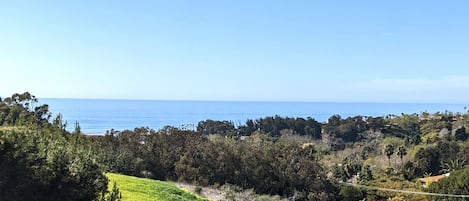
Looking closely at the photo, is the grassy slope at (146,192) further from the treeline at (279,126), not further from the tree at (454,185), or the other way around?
the treeline at (279,126)

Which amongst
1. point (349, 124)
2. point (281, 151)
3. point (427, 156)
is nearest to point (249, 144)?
point (281, 151)

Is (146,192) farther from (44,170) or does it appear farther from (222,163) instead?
(222,163)

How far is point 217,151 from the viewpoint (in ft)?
89.7

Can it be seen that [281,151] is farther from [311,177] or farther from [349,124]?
[349,124]

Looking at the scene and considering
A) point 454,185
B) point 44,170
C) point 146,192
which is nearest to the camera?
point 44,170

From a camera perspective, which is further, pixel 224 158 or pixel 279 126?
pixel 279 126

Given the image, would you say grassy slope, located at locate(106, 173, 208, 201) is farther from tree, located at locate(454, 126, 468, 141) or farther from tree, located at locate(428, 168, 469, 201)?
tree, located at locate(454, 126, 468, 141)

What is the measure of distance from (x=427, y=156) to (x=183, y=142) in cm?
3476

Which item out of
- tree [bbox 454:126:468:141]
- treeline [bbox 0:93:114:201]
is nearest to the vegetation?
treeline [bbox 0:93:114:201]

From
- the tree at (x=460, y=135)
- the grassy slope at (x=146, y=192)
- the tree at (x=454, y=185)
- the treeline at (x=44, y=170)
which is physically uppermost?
the treeline at (x=44, y=170)

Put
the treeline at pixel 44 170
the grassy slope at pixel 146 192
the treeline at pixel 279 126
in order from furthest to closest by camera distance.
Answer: the treeline at pixel 279 126
the grassy slope at pixel 146 192
the treeline at pixel 44 170

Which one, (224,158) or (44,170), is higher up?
(44,170)

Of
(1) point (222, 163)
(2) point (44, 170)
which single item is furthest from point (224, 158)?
(2) point (44, 170)

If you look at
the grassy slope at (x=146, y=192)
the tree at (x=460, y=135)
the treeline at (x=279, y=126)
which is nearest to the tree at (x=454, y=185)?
the grassy slope at (x=146, y=192)
